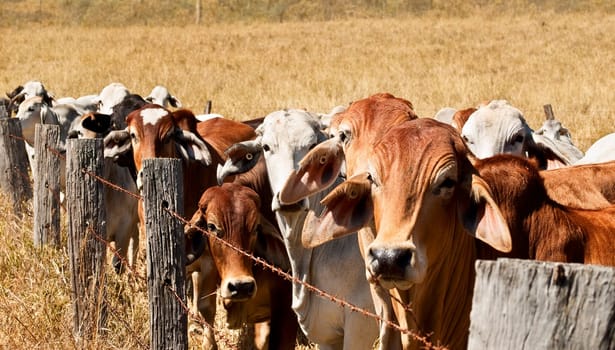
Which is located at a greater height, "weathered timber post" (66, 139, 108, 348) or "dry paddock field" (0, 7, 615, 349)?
"weathered timber post" (66, 139, 108, 348)

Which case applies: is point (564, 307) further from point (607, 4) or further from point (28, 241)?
point (607, 4)

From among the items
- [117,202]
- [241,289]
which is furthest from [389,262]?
[117,202]

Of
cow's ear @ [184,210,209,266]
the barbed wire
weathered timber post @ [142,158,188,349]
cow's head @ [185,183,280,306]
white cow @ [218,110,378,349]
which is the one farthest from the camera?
cow's ear @ [184,210,209,266]

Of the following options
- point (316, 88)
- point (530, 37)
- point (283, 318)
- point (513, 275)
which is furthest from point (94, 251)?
point (530, 37)

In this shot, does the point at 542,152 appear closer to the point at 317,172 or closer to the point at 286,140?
the point at 286,140

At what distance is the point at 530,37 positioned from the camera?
103ft

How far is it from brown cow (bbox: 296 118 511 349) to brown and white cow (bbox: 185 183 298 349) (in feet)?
6.18

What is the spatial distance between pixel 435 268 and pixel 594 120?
40.4 feet

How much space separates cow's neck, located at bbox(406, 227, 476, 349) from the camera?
420 centimetres

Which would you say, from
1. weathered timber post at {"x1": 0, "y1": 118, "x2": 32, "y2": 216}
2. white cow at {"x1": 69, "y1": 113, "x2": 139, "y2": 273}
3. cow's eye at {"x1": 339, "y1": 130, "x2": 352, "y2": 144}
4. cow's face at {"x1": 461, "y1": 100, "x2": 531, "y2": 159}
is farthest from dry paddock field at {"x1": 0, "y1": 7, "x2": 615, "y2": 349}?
cow's face at {"x1": 461, "y1": 100, "x2": 531, "y2": 159}

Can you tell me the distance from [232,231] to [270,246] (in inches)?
16.5

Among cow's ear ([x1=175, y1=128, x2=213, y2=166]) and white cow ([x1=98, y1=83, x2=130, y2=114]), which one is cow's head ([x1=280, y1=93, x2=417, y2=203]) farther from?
white cow ([x1=98, y1=83, x2=130, y2=114])

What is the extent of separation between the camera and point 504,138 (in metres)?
8.16

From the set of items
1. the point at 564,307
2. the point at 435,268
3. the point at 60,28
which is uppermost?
the point at 564,307
